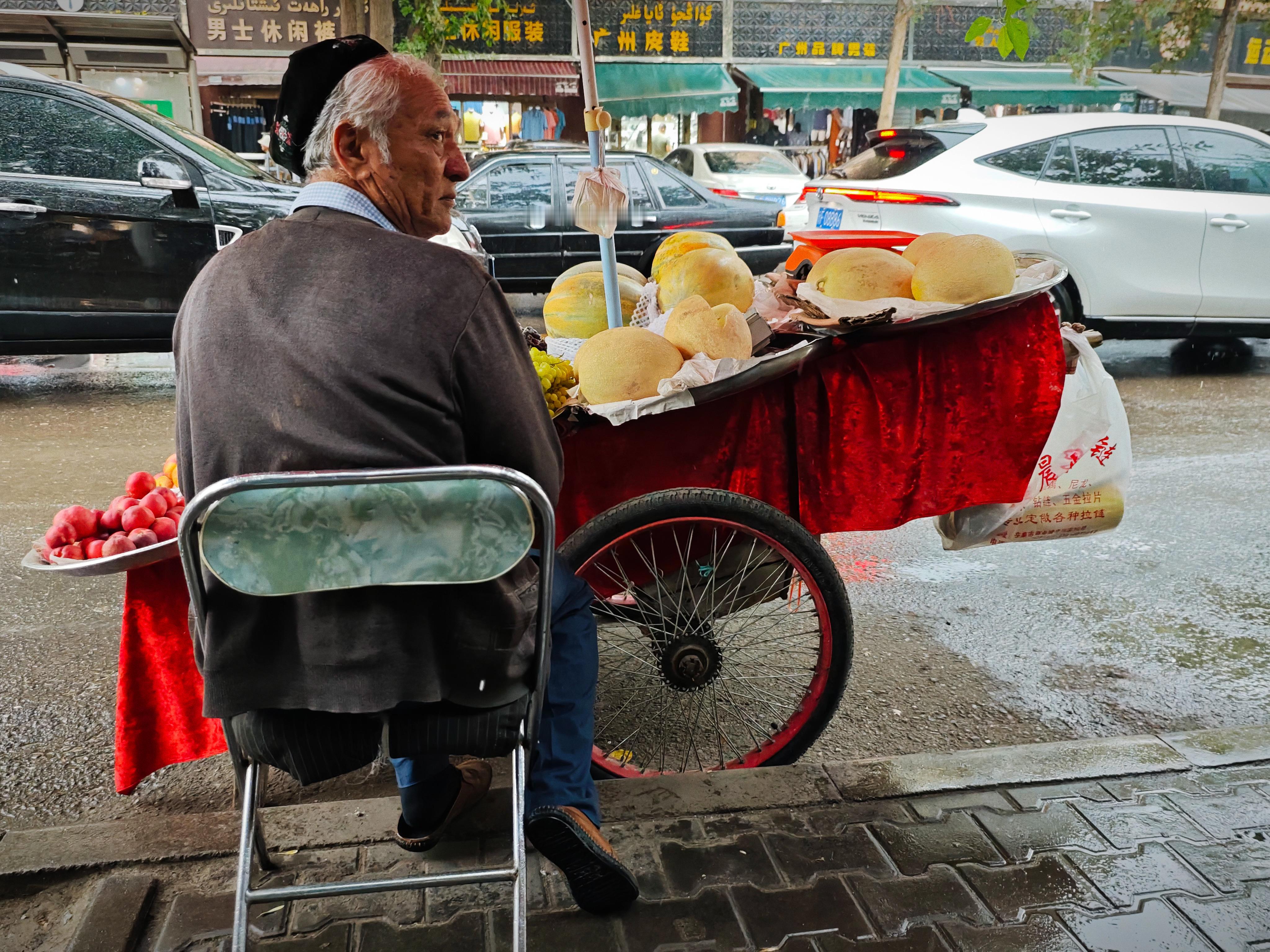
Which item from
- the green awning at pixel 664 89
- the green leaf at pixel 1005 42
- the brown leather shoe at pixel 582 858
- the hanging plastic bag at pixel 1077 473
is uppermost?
the green awning at pixel 664 89

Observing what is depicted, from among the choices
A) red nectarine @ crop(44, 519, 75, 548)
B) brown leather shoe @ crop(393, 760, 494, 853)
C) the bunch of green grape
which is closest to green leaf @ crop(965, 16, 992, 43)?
the bunch of green grape

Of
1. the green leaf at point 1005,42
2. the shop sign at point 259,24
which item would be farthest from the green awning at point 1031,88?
the green leaf at point 1005,42

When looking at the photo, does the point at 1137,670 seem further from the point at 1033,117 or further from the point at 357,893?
the point at 1033,117

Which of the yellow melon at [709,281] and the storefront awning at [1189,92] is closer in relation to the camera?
the yellow melon at [709,281]

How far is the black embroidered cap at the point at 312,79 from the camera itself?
1650 mm

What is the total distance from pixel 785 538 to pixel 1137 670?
1.57 meters

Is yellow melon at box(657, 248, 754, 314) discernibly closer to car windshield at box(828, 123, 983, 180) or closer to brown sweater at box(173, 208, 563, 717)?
brown sweater at box(173, 208, 563, 717)

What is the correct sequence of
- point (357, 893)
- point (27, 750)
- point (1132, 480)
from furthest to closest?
point (1132, 480) → point (27, 750) → point (357, 893)

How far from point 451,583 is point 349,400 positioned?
31 centimetres

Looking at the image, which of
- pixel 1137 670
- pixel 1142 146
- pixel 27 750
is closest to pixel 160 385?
pixel 27 750

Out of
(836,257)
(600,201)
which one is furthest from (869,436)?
(600,201)

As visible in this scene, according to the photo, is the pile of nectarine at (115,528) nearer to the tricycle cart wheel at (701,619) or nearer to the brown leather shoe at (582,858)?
the tricycle cart wheel at (701,619)

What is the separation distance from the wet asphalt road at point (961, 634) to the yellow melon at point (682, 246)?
1366mm

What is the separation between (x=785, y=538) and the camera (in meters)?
2.13
